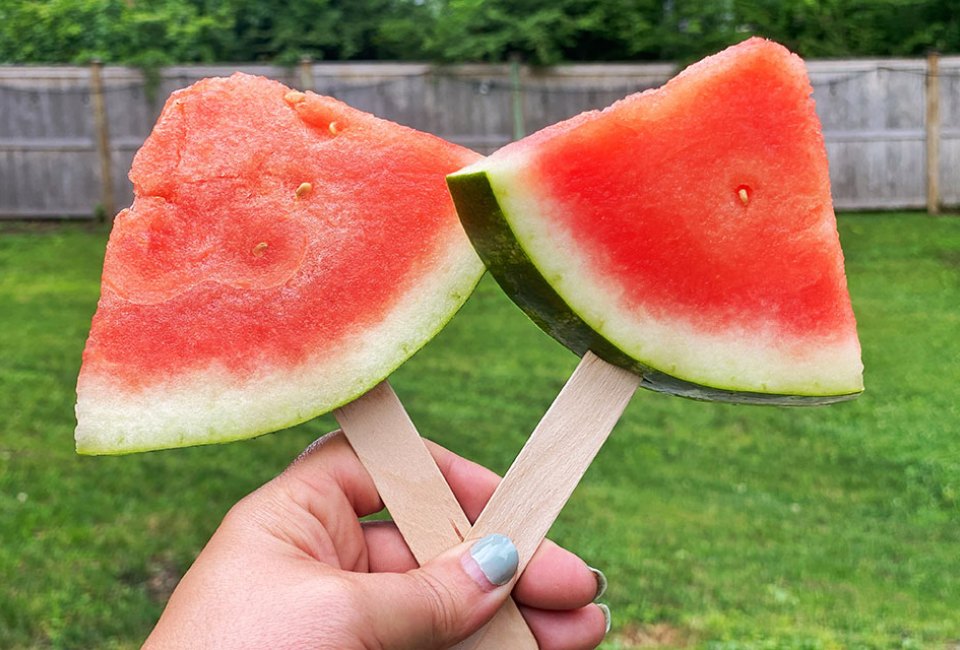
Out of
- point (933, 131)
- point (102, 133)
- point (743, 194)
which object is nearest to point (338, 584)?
point (743, 194)

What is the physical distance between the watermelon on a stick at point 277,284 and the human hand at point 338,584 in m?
0.11

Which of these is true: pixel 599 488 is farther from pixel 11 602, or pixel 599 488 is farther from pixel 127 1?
pixel 127 1

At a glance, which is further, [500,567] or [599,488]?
[599,488]

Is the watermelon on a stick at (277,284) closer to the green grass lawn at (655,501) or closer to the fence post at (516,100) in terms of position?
the green grass lawn at (655,501)

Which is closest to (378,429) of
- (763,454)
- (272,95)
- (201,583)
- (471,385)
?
(201,583)

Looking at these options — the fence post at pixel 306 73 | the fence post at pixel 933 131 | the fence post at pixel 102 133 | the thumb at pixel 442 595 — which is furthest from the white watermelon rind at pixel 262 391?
the fence post at pixel 933 131

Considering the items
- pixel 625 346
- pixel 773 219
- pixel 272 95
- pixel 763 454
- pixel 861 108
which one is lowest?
pixel 763 454

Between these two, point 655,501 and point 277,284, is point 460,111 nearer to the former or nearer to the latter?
point 655,501

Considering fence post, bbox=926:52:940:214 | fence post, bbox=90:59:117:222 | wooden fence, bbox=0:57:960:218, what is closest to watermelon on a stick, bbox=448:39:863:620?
wooden fence, bbox=0:57:960:218

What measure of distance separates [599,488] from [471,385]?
4.53 feet

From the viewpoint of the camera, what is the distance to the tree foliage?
10.2 meters

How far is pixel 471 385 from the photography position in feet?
17.4

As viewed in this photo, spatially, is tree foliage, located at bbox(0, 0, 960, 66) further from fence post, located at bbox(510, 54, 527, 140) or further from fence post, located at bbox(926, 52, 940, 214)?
fence post, located at bbox(926, 52, 940, 214)

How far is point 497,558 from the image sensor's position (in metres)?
1.33
